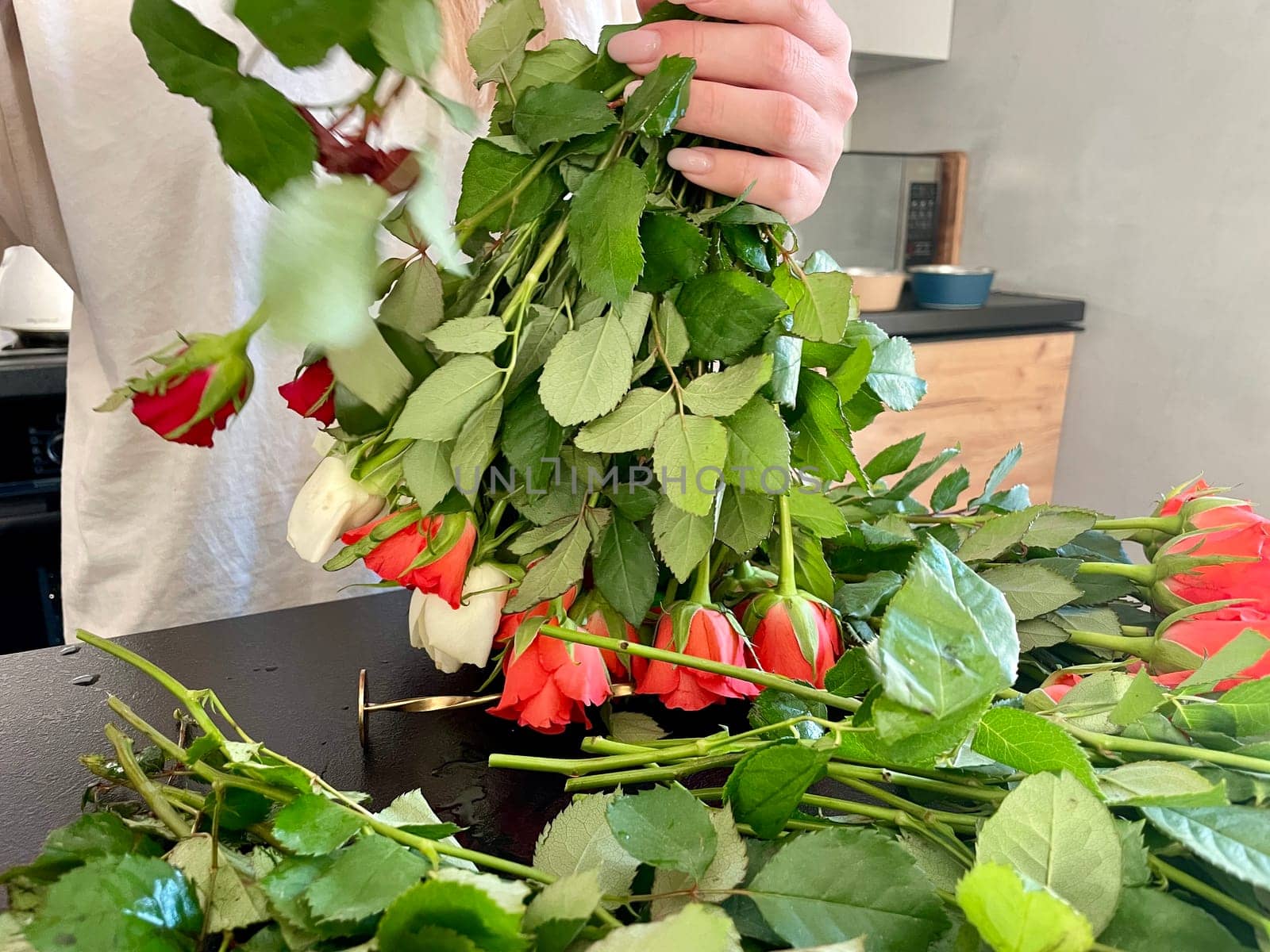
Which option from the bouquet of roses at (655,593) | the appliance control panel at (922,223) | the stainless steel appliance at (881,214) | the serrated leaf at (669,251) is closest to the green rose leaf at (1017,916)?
the bouquet of roses at (655,593)

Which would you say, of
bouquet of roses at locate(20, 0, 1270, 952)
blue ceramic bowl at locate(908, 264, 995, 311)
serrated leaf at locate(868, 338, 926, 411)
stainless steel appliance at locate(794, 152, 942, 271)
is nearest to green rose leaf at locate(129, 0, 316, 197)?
bouquet of roses at locate(20, 0, 1270, 952)

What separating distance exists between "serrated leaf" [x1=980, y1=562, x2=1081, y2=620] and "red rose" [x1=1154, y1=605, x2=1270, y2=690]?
0.04 metres

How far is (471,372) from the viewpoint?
32cm

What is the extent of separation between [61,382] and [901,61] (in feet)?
5.32

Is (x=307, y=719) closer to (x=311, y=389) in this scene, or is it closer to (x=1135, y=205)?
(x=311, y=389)

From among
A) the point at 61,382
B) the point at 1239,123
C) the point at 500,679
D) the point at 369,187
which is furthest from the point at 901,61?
the point at 369,187

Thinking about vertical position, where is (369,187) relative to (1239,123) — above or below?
below

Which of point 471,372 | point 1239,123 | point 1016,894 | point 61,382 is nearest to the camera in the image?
point 1016,894

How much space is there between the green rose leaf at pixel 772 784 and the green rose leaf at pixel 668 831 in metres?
0.01

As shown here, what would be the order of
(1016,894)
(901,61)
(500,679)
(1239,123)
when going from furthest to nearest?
1. (901,61)
2. (1239,123)
3. (500,679)
4. (1016,894)

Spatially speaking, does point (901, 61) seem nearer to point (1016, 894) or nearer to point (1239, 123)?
→ point (1239, 123)

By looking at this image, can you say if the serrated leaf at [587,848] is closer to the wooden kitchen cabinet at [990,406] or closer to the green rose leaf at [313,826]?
the green rose leaf at [313,826]

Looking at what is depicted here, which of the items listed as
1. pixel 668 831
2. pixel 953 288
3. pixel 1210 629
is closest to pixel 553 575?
pixel 668 831

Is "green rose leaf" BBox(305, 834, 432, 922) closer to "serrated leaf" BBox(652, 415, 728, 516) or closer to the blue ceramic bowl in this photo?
"serrated leaf" BBox(652, 415, 728, 516)
